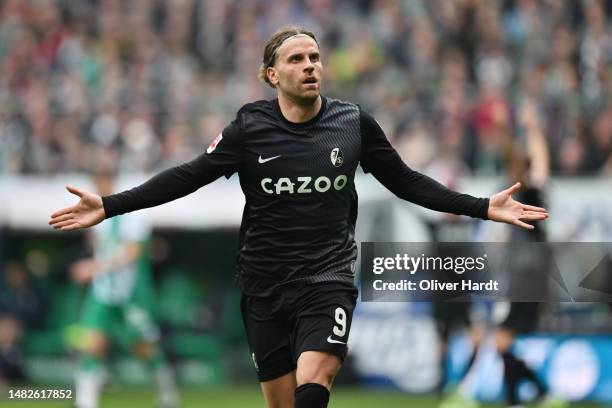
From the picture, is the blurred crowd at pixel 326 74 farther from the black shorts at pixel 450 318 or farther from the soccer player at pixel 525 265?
the soccer player at pixel 525 265

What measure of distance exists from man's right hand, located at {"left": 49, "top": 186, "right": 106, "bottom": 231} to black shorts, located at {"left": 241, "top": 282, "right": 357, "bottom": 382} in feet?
3.30

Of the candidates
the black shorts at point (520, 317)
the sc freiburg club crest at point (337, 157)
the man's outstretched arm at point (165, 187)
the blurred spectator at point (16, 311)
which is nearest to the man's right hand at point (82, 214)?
the man's outstretched arm at point (165, 187)

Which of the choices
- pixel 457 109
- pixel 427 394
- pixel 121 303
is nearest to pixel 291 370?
pixel 121 303

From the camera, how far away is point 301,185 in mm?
7039

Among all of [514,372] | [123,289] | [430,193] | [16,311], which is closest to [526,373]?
[514,372]

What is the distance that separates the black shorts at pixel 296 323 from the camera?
687cm

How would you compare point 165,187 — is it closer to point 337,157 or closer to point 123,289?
point 337,157

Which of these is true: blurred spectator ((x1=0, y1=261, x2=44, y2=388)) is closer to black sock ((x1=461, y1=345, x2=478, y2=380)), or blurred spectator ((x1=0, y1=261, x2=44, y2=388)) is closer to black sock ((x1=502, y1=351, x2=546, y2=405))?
black sock ((x1=461, y1=345, x2=478, y2=380))

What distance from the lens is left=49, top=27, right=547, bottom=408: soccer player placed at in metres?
7.05

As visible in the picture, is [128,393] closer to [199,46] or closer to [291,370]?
[199,46]

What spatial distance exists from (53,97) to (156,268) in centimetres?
303

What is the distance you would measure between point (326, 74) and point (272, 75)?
10.2 metres

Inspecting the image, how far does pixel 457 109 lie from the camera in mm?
15016

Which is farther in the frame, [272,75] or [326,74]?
[326,74]
